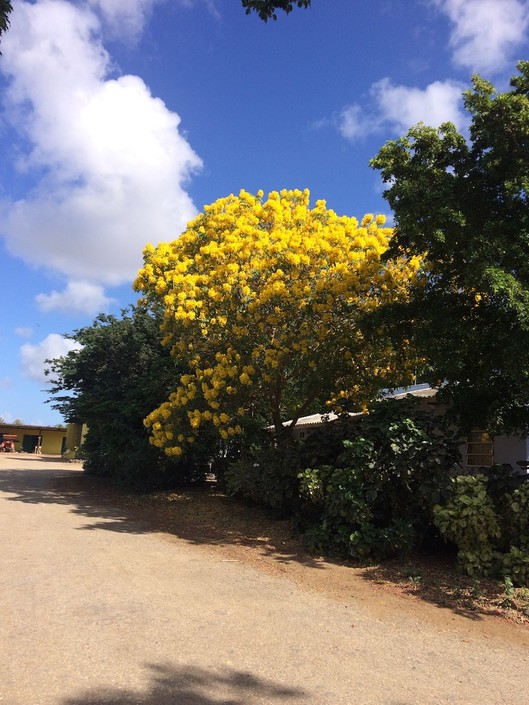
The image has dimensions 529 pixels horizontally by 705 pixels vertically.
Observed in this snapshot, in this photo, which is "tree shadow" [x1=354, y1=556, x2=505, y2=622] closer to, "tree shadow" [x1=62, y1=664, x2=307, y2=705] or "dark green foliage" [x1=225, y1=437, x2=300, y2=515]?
"dark green foliage" [x1=225, y1=437, x2=300, y2=515]

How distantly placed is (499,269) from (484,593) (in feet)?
12.6

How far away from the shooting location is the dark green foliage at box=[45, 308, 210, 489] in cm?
1469

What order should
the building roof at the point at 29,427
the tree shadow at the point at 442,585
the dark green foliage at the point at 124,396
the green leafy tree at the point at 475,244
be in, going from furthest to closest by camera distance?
the building roof at the point at 29,427, the dark green foliage at the point at 124,396, the green leafy tree at the point at 475,244, the tree shadow at the point at 442,585

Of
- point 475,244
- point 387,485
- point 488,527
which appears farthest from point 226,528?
point 475,244

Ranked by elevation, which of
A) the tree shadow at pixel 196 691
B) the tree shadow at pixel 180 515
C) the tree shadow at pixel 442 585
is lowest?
the tree shadow at pixel 180 515

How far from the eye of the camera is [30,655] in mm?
3822

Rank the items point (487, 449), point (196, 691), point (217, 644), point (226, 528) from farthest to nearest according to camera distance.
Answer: point (487, 449) → point (226, 528) → point (217, 644) → point (196, 691)

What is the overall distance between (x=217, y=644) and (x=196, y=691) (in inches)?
33.1

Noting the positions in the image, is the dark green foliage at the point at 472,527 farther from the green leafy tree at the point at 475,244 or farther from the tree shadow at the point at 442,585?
the green leafy tree at the point at 475,244

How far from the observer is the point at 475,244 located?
700 cm

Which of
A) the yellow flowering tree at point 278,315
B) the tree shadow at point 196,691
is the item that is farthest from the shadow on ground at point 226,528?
the tree shadow at point 196,691

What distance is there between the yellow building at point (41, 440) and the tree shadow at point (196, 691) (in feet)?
150

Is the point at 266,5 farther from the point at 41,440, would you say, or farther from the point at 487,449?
the point at 41,440

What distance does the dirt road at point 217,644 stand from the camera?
342 cm
